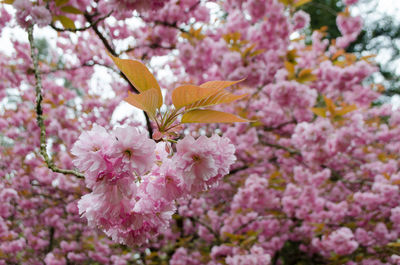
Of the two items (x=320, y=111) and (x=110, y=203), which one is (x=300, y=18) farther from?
(x=110, y=203)

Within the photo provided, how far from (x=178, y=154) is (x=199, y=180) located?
0.10m

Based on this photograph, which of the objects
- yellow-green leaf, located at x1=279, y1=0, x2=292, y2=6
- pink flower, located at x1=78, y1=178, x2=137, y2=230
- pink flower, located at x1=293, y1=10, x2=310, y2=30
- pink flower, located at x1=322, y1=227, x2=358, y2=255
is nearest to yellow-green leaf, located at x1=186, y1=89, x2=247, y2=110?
pink flower, located at x1=78, y1=178, x2=137, y2=230

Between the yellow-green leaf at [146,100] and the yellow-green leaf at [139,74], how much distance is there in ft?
0.04

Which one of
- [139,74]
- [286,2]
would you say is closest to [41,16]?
[139,74]

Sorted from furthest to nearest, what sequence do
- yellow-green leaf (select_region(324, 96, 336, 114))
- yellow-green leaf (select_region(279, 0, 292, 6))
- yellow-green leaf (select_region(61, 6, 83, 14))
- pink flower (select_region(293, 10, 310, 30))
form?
pink flower (select_region(293, 10, 310, 30)) → yellow-green leaf (select_region(279, 0, 292, 6)) → yellow-green leaf (select_region(324, 96, 336, 114)) → yellow-green leaf (select_region(61, 6, 83, 14))

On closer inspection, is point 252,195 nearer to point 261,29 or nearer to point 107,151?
point 261,29

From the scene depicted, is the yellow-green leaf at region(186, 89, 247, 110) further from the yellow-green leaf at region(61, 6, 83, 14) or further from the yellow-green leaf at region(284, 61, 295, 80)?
the yellow-green leaf at region(284, 61, 295, 80)

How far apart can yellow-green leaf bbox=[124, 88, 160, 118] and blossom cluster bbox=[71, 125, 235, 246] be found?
9cm

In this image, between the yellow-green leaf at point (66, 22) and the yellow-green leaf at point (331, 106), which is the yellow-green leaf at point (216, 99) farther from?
the yellow-green leaf at point (331, 106)

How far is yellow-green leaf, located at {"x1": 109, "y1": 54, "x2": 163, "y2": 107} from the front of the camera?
0.78m

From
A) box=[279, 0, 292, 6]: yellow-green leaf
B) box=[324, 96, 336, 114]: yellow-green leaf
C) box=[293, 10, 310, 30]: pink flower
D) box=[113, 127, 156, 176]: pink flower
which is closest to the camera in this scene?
box=[113, 127, 156, 176]: pink flower

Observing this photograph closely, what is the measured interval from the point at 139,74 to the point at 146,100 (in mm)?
85

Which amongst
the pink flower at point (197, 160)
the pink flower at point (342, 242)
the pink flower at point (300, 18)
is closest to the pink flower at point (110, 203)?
the pink flower at point (197, 160)

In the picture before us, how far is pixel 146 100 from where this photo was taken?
2.60 feet
